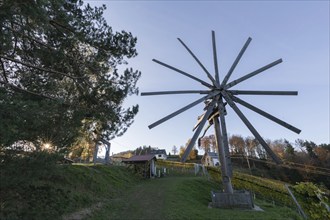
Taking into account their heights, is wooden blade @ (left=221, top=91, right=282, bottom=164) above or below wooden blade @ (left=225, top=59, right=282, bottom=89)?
below

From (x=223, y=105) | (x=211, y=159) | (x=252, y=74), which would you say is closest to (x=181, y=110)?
(x=223, y=105)

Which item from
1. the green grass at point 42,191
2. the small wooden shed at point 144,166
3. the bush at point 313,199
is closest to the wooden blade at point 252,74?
the bush at point 313,199

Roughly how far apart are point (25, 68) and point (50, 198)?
22.9 ft

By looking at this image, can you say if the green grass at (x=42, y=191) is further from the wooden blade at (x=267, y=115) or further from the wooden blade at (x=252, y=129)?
the wooden blade at (x=267, y=115)

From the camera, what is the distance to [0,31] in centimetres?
754

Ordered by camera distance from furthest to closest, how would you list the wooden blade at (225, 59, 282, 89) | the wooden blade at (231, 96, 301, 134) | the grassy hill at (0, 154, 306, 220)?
the wooden blade at (225, 59, 282, 89) < the wooden blade at (231, 96, 301, 134) < the grassy hill at (0, 154, 306, 220)

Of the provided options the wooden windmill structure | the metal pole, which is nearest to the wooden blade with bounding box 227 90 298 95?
the wooden windmill structure

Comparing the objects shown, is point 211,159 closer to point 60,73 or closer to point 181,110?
point 181,110

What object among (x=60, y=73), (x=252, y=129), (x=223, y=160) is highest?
(x=60, y=73)

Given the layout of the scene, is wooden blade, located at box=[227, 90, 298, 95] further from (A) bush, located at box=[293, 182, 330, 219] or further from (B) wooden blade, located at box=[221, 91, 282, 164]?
(A) bush, located at box=[293, 182, 330, 219]

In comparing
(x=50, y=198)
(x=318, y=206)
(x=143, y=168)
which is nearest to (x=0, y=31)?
(x=50, y=198)

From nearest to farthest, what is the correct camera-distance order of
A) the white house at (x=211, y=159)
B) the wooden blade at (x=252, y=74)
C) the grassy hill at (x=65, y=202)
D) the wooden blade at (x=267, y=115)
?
the grassy hill at (x=65, y=202) < the wooden blade at (x=267, y=115) < the wooden blade at (x=252, y=74) < the white house at (x=211, y=159)

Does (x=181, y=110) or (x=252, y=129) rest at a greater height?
(x=181, y=110)

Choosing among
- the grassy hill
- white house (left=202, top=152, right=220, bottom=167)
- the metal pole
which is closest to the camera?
the grassy hill
